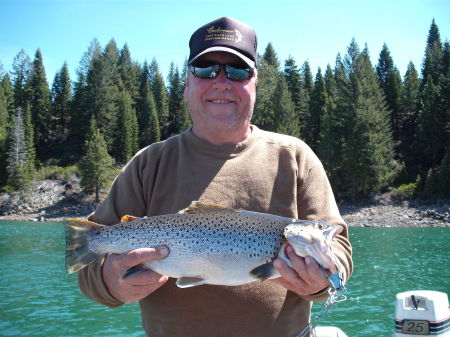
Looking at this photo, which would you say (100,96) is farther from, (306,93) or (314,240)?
(314,240)

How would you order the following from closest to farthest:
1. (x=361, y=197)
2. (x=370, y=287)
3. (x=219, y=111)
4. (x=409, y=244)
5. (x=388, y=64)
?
1. (x=219, y=111)
2. (x=370, y=287)
3. (x=409, y=244)
4. (x=361, y=197)
5. (x=388, y=64)

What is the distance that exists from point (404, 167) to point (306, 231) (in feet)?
211

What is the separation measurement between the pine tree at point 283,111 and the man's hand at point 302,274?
62.5m

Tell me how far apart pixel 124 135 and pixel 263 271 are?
257 feet

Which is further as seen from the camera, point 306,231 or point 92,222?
point 92,222

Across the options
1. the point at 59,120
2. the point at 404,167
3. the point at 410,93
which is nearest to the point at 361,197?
the point at 404,167

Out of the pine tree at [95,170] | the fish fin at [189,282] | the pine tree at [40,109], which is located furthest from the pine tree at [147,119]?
the fish fin at [189,282]

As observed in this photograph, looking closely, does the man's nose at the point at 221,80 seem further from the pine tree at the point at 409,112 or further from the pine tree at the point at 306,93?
the pine tree at the point at 306,93

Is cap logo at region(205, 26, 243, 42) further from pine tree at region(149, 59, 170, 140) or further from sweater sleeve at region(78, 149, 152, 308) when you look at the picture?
pine tree at region(149, 59, 170, 140)

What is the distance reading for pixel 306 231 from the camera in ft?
10.1

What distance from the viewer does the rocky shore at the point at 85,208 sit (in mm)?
47094

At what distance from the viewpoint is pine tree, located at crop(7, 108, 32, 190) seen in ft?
220

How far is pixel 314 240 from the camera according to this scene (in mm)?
3021

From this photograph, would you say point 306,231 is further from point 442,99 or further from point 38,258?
point 442,99
